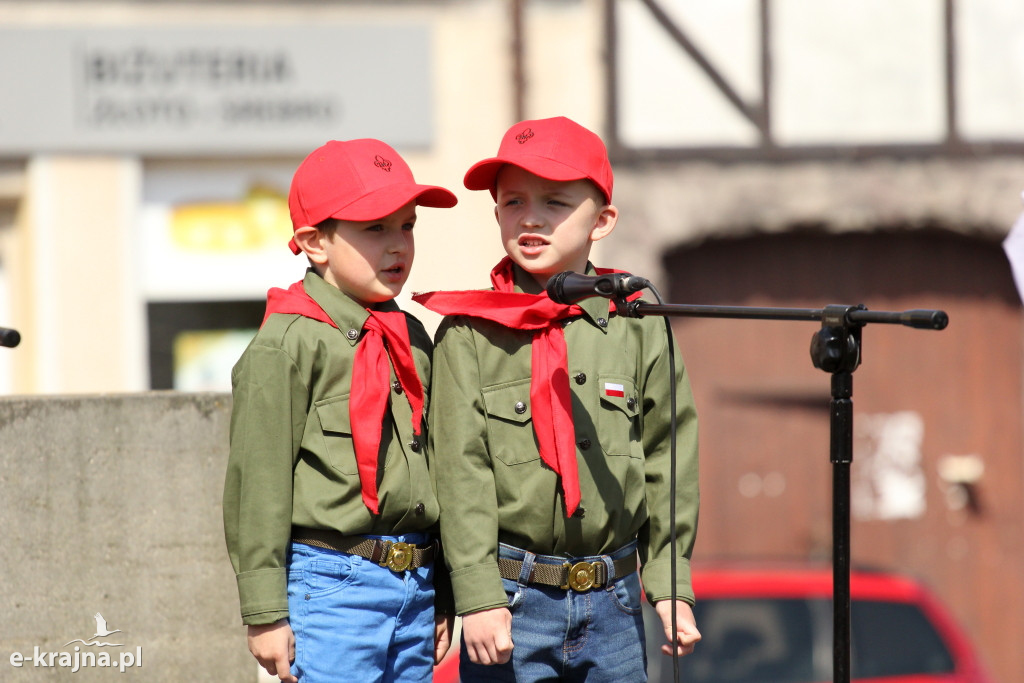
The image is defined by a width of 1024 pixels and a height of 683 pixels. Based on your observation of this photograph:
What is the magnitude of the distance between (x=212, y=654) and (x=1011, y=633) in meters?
5.67

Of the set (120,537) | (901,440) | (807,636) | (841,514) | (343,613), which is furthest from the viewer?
(901,440)

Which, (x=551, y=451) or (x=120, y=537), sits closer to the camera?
(x=551, y=451)

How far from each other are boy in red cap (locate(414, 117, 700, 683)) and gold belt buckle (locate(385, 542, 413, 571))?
9cm

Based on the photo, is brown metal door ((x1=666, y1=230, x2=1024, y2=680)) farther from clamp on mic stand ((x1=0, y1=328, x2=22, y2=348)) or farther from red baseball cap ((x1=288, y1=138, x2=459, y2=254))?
clamp on mic stand ((x1=0, y1=328, x2=22, y2=348))

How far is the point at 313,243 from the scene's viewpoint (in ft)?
8.81

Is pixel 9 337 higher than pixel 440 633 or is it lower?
higher

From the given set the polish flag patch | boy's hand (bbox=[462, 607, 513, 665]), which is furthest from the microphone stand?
boy's hand (bbox=[462, 607, 513, 665])

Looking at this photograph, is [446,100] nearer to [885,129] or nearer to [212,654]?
[885,129]

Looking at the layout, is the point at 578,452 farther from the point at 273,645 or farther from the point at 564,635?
the point at 273,645

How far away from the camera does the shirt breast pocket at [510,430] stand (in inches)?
101

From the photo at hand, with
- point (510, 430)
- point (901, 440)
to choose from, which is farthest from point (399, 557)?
point (901, 440)

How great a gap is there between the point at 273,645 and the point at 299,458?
0.36 metres

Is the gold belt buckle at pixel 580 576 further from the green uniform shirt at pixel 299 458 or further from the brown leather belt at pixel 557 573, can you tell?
the green uniform shirt at pixel 299 458

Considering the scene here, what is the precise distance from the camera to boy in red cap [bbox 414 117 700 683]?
2.53m
